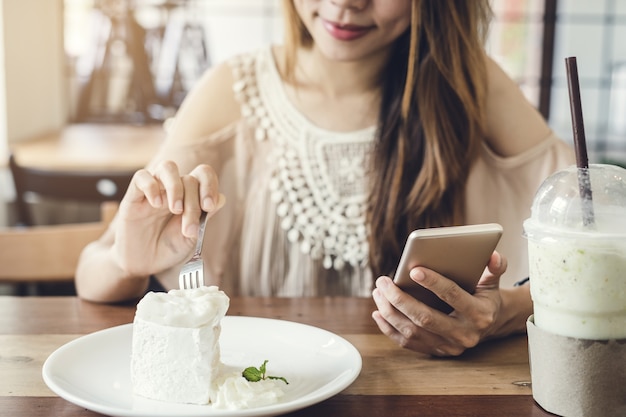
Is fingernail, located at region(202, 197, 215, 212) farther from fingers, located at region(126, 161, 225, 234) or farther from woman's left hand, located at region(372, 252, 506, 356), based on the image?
woman's left hand, located at region(372, 252, 506, 356)

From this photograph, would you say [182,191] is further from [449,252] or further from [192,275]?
[449,252]

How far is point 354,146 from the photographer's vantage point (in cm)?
167

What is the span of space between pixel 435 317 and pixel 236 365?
25 cm

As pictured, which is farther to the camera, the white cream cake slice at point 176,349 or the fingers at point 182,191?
the fingers at point 182,191

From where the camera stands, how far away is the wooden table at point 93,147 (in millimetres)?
3166

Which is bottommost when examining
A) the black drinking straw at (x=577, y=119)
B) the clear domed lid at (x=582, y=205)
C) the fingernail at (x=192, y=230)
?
the fingernail at (x=192, y=230)

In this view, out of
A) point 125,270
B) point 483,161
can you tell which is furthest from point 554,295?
point 483,161

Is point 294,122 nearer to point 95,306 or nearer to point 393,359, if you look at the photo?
point 95,306

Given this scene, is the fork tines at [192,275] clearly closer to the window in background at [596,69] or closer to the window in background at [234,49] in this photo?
the window in background at [234,49]

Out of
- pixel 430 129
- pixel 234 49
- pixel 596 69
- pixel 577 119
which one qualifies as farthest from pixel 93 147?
pixel 596 69

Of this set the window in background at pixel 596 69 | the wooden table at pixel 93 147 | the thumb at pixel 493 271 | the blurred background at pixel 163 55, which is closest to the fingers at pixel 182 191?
the thumb at pixel 493 271

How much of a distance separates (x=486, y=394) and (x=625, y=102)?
479 centimetres

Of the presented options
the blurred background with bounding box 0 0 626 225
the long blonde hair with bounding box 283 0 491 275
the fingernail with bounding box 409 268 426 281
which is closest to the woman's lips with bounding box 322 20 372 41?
A: the long blonde hair with bounding box 283 0 491 275

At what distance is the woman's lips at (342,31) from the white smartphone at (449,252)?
2.00 ft
